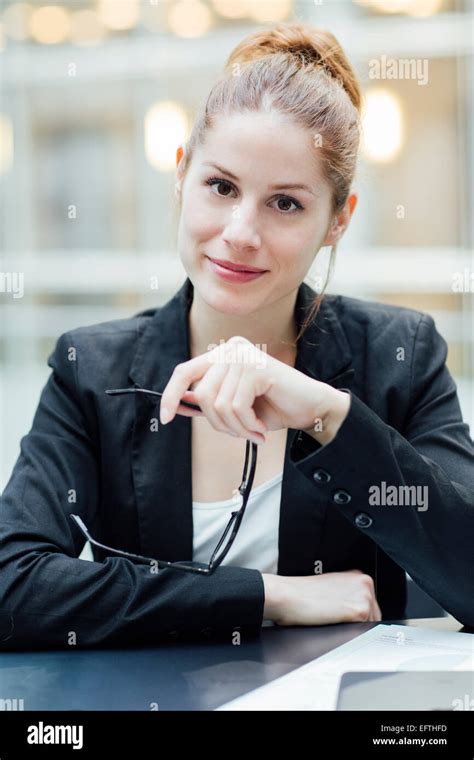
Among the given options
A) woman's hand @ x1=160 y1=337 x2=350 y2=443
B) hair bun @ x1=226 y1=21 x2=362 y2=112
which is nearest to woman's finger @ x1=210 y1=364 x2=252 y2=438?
woman's hand @ x1=160 y1=337 x2=350 y2=443

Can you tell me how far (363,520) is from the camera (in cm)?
121

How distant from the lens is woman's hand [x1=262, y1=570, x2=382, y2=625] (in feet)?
4.08

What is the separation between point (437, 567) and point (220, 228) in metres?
0.59

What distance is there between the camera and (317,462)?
1.18 meters

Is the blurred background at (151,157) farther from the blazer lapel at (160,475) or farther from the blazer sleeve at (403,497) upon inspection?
the blazer sleeve at (403,497)

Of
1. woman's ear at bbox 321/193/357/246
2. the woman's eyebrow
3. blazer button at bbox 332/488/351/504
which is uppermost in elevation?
the woman's eyebrow

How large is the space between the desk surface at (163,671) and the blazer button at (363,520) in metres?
0.14

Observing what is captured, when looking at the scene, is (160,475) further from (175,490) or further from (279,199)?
(279,199)

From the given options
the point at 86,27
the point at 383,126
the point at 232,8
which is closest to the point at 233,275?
the point at 383,126

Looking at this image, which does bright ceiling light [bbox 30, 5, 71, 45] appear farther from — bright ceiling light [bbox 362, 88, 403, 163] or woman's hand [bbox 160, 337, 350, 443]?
woman's hand [bbox 160, 337, 350, 443]

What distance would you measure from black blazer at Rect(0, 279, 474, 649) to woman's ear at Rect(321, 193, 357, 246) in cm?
12
